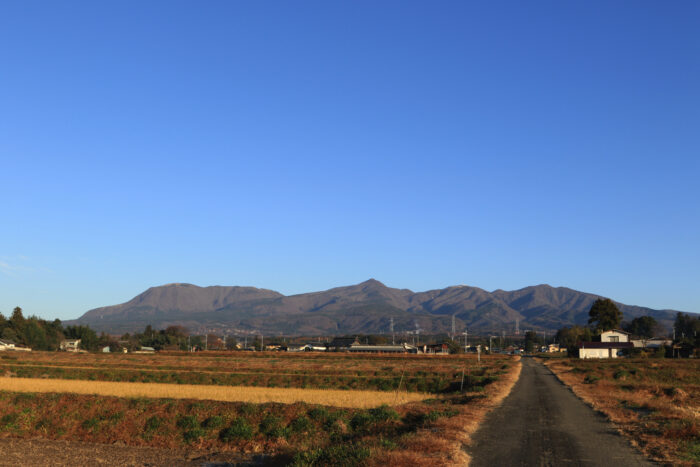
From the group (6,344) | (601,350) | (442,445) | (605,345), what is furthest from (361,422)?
(6,344)

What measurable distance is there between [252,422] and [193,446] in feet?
9.85

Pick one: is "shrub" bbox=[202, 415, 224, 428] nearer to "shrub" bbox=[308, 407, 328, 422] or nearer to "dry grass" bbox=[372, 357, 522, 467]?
"shrub" bbox=[308, 407, 328, 422]

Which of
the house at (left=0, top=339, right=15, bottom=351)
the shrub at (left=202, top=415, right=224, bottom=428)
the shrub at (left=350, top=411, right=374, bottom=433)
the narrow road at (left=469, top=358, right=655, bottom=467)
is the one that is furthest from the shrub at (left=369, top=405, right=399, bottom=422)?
the house at (left=0, top=339, right=15, bottom=351)

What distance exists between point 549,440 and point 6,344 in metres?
158

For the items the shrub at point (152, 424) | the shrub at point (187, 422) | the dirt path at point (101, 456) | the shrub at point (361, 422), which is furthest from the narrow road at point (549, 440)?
the shrub at point (152, 424)

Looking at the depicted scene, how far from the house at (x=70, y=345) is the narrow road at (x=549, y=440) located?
164351 millimetres

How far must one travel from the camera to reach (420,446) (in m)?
16.8

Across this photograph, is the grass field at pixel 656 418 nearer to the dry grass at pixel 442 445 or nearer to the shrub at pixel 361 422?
the dry grass at pixel 442 445

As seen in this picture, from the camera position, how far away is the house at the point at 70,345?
6597 inches

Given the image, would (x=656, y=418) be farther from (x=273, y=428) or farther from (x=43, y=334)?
(x=43, y=334)

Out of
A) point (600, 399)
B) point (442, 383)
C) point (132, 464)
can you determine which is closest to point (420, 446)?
point (132, 464)

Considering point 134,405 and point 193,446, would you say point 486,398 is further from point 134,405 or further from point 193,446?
point 134,405

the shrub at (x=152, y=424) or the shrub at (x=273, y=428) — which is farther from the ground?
the shrub at (x=273, y=428)

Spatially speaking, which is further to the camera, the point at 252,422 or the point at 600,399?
the point at 600,399
